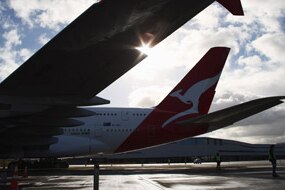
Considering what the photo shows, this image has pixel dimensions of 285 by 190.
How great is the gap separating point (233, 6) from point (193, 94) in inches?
758

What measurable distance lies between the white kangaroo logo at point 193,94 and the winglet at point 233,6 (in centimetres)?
1830

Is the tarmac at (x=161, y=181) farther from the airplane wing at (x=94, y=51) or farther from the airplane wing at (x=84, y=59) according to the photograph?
the airplane wing at (x=94, y=51)

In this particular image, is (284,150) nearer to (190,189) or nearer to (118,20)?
(190,189)

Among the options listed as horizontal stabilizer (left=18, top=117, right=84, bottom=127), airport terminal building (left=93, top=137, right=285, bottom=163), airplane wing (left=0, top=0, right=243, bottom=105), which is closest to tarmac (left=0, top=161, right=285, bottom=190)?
horizontal stabilizer (left=18, top=117, right=84, bottom=127)

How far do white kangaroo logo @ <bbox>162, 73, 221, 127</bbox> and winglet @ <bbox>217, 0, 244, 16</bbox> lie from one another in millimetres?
18301

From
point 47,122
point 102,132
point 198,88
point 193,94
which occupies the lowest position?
point 47,122

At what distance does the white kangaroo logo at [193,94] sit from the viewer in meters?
24.6

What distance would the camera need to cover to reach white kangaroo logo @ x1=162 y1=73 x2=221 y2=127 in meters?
24.6

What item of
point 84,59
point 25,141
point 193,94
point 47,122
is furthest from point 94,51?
point 193,94

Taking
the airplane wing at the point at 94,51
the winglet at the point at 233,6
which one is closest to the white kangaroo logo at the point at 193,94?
the airplane wing at the point at 94,51

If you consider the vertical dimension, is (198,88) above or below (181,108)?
above

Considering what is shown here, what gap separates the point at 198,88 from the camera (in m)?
24.8

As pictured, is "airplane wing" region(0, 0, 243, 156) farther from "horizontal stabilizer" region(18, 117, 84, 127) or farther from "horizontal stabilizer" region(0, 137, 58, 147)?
"horizontal stabilizer" region(0, 137, 58, 147)

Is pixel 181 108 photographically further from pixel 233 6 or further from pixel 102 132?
pixel 233 6
